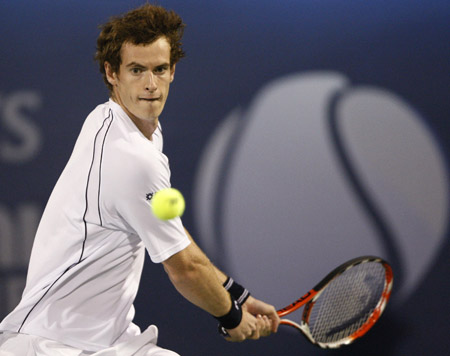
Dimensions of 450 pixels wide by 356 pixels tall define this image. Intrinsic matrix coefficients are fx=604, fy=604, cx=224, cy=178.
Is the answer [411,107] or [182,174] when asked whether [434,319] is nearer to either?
[411,107]

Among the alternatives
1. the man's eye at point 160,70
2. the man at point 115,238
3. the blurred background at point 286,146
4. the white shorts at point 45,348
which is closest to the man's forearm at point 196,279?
the man at point 115,238

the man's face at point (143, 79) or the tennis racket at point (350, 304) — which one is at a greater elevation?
A: the man's face at point (143, 79)

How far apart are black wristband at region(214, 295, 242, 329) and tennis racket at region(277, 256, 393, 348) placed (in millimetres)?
843

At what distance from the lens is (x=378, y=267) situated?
122 inches

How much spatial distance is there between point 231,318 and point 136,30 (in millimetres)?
996

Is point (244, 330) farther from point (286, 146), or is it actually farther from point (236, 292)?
point (286, 146)

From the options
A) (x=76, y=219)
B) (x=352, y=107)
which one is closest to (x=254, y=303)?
(x=76, y=219)

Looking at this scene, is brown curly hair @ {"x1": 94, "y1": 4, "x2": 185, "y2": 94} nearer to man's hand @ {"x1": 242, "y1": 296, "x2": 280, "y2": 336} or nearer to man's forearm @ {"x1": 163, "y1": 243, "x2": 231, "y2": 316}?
man's forearm @ {"x1": 163, "y1": 243, "x2": 231, "y2": 316}

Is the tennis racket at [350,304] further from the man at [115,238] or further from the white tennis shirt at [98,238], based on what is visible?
the white tennis shirt at [98,238]

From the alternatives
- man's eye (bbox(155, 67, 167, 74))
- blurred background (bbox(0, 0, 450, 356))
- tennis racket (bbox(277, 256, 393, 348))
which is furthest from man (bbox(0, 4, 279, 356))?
blurred background (bbox(0, 0, 450, 356))

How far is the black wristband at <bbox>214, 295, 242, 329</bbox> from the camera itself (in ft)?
6.39

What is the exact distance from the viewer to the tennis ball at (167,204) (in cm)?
159

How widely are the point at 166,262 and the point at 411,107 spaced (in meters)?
1.93

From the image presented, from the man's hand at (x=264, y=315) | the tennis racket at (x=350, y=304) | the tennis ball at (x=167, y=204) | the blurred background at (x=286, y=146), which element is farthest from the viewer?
the blurred background at (x=286, y=146)
